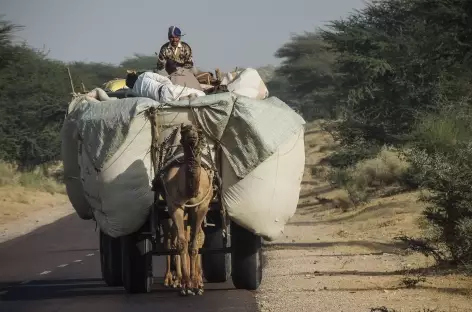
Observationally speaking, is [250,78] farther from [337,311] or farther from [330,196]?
[330,196]

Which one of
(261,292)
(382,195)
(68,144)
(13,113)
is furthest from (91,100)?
(13,113)

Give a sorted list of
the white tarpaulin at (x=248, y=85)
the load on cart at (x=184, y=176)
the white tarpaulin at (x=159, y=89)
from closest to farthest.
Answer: the load on cart at (x=184, y=176)
the white tarpaulin at (x=159, y=89)
the white tarpaulin at (x=248, y=85)

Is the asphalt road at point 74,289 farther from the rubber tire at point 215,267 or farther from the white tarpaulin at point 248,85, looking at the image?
the white tarpaulin at point 248,85

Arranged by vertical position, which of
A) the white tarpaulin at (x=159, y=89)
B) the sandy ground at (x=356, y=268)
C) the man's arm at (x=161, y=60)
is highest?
the man's arm at (x=161, y=60)

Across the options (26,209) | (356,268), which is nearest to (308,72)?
(26,209)

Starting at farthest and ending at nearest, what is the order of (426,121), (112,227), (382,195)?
(382,195) < (426,121) < (112,227)

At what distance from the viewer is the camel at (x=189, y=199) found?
13500mm

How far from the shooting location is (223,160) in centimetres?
1450

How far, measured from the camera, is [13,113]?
5384 centimetres

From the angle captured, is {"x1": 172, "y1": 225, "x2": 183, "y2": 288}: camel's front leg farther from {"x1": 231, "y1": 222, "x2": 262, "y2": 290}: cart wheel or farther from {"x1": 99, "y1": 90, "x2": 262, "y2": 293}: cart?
{"x1": 231, "y1": 222, "x2": 262, "y2": 290}: cart wheel

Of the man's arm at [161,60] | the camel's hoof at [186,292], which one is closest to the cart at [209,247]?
the camel's hoof at [186,292]

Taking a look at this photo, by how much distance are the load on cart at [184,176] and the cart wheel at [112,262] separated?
1294 mm

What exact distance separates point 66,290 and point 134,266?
1.90m

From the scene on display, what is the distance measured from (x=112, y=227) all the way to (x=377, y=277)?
13.0 feet
